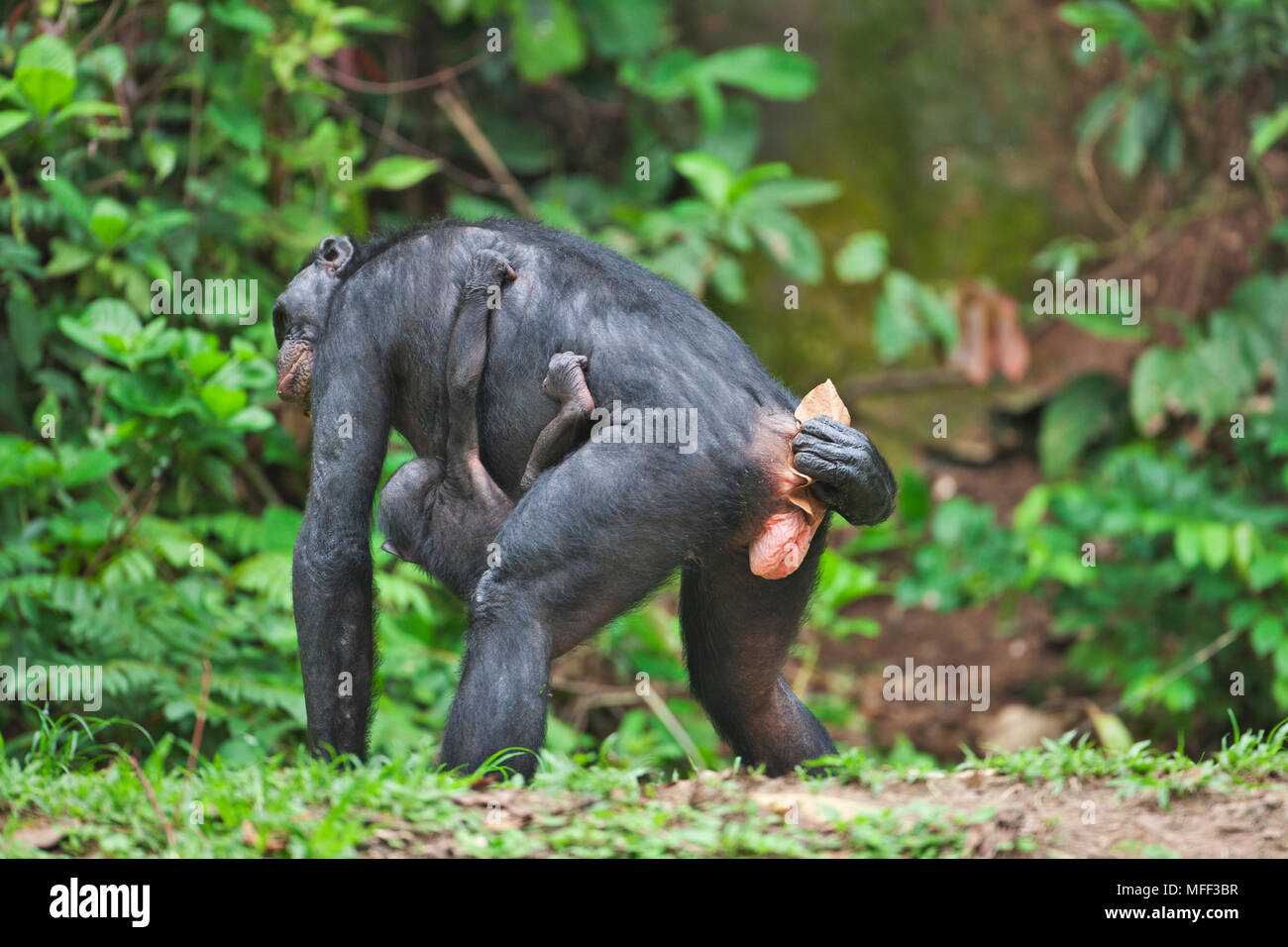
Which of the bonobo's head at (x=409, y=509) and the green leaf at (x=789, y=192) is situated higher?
the green leaf at (x=789, y=192)

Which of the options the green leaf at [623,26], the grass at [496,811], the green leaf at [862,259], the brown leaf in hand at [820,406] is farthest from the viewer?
the green leaf at [623,26]

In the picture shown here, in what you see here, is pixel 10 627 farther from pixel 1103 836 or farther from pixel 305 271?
pixel 1103 836

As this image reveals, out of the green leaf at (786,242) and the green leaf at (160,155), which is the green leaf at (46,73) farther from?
the green leaf at (786,242)

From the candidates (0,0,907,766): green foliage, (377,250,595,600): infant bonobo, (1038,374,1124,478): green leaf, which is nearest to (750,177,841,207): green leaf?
(0,0,907,766): green foliage

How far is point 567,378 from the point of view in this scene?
4.74 metres

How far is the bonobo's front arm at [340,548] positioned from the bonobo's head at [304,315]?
0.38 meters

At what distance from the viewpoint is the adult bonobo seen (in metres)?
4.49

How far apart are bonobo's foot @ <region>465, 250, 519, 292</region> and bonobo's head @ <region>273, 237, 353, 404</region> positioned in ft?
2.60

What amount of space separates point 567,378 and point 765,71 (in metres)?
6.81

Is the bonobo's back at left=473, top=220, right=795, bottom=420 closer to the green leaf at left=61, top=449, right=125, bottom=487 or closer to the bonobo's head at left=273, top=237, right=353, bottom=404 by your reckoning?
the bonobo's head at left=273, top=237, right=353, bottom=404

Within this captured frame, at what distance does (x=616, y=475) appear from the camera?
452cm

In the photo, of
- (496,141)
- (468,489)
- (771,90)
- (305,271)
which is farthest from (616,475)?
(496,141)

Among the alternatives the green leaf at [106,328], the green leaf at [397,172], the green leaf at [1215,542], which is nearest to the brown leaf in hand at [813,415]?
the green leaf at [106,328]

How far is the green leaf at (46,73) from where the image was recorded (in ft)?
21.8
